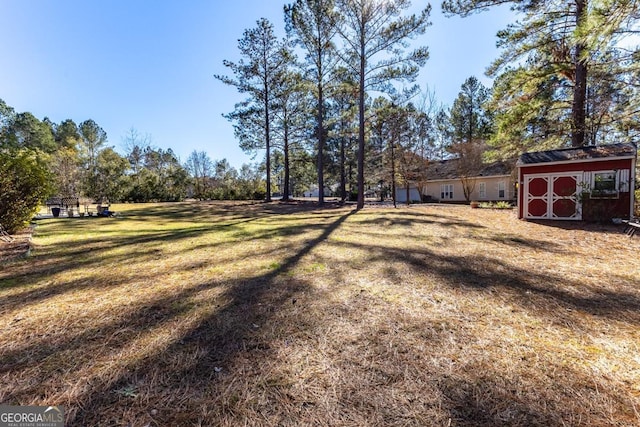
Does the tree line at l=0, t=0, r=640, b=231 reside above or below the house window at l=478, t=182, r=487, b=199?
above

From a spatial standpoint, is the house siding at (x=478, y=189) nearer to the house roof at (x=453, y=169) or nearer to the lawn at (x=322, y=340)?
the house roof at (x=453, y=169)

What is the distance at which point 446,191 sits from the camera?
88.5ft

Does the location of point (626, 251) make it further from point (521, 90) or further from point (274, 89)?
point (274, 89)

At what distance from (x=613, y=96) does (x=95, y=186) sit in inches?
1336

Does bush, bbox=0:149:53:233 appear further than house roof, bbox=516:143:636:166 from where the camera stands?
No

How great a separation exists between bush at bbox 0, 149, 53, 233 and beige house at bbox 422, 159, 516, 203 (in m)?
23.2

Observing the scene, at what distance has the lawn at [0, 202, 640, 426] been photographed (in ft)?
5.30

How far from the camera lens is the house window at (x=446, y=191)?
2666 centimetres

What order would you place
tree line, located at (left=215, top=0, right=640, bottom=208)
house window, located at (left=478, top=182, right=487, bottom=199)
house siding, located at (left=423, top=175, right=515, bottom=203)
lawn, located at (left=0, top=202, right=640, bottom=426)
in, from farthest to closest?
house window, located at (left=478, top=182, right=487, bottom=199), house siding, located at (left=423, top=175, right=515, bottom=203), tree line, located at (left=215, top=0, right=640, bottom=208), lawn, located at (left=0, top=202, right=640, bottom=426)

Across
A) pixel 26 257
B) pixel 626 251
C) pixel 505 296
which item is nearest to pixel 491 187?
pixel 626 251

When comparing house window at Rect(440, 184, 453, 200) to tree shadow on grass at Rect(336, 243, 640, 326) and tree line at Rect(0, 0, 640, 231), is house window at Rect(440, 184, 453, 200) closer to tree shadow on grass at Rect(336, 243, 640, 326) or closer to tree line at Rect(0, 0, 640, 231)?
tree line at Rect(0, 0, 640, 231)

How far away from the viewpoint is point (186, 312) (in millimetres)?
2820

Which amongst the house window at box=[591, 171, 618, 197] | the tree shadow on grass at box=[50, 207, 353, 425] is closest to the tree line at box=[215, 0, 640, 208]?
the house window at box=[591, 171, 618, 197]

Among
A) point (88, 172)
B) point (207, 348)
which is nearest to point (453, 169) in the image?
point (207, 348)
